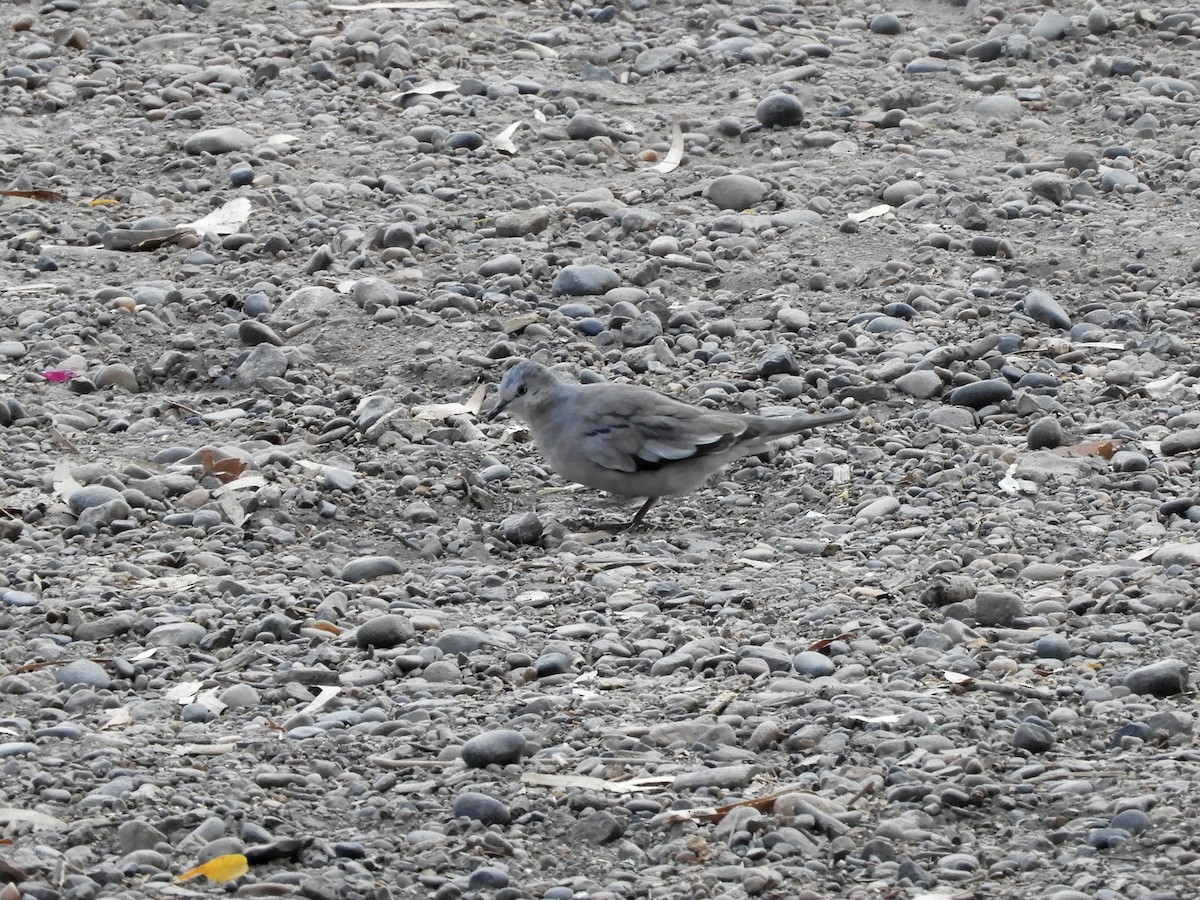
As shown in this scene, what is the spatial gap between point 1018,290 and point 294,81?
4601mm

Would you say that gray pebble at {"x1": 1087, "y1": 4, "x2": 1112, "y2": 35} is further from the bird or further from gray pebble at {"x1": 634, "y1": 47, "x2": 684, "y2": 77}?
the bird

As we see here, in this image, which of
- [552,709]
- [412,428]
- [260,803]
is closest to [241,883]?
[260,803]

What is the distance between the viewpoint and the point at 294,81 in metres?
10.2

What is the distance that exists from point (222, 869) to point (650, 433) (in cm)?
270

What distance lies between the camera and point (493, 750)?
4.32 meters

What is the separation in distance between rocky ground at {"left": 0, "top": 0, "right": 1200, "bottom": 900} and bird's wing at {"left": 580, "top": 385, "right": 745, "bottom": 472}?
28cm

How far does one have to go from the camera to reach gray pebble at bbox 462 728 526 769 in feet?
14.2

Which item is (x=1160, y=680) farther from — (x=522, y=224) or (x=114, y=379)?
(x=522, y=224)

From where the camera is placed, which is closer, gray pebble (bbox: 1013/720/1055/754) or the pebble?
gray pebble (bbox: 1013/720/1055/754)

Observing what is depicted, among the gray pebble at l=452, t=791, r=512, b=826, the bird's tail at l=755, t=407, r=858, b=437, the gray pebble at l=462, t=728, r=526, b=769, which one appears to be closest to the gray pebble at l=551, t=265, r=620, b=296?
the bird's tail at l=755, t=407, r=858, b=437


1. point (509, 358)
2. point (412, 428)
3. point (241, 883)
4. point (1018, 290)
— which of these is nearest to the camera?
point (241, 883)

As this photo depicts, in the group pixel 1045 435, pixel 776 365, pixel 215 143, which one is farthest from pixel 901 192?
pixel 215 143

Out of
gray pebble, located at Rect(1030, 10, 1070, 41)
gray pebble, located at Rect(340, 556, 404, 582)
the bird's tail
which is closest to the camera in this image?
gray pebble, located at Rect(340, 556, 404, 582)

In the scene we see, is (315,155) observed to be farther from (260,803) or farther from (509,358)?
(260,803)
